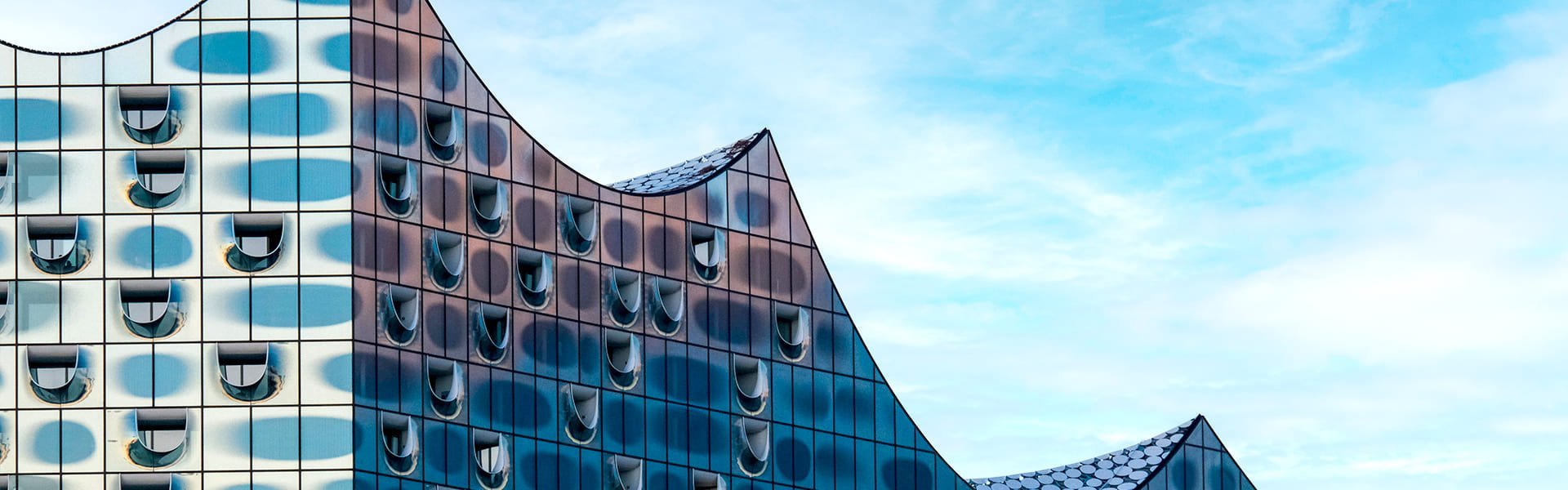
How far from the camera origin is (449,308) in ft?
252

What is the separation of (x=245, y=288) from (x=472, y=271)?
20.4 ft

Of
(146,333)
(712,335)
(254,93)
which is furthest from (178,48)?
(712,335)

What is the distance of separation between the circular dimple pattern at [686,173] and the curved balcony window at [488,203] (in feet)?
19.7

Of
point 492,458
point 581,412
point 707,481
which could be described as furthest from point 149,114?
point 707,481

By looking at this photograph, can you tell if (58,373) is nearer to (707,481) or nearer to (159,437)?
(159,437)

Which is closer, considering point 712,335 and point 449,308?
point 449,308

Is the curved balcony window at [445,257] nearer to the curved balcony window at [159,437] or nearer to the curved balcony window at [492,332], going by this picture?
the curved balcony window at [492,332]

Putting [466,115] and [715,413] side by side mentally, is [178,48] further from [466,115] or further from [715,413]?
[715,413]

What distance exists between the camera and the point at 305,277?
7494 centimetres

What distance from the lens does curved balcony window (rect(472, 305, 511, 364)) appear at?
77312 mm

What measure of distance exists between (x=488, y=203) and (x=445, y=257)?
2.20m

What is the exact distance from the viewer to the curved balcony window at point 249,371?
74.1 meters

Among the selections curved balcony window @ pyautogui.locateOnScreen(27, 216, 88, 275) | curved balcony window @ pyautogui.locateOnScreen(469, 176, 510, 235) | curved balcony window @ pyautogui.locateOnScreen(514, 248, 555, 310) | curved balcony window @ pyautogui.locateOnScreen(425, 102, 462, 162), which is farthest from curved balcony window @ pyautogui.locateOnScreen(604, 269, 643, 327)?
curved balcony window @ pyautogui.locateOnScreen(27, 216, 88, 275)

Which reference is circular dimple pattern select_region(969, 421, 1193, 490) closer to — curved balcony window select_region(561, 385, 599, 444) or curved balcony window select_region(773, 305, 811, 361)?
curved balcony window select_region(773, 305, 811, 361)
